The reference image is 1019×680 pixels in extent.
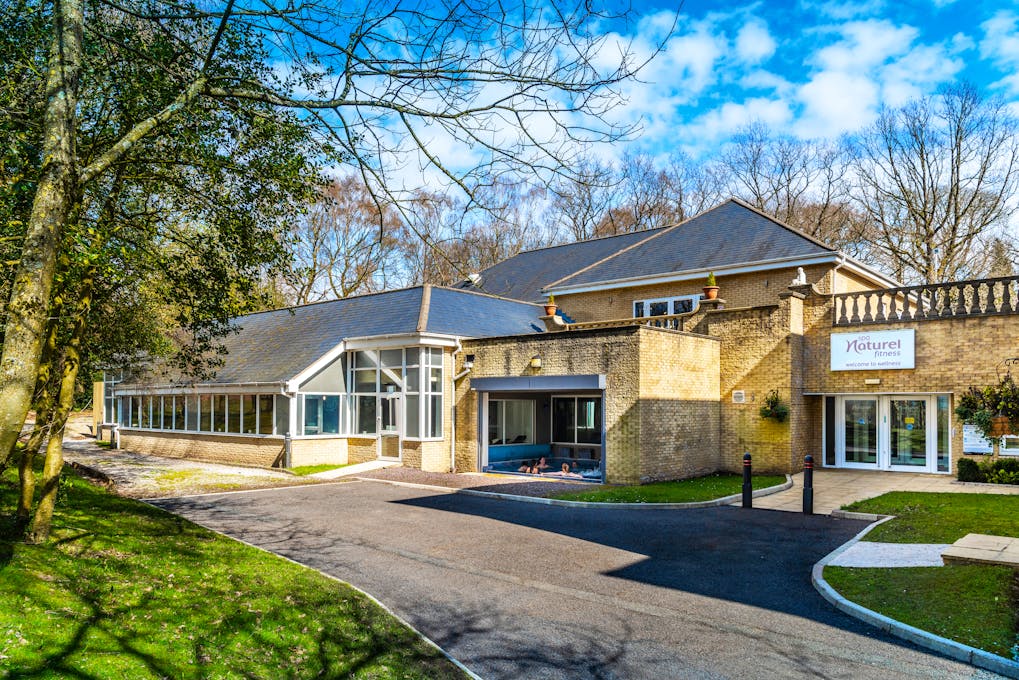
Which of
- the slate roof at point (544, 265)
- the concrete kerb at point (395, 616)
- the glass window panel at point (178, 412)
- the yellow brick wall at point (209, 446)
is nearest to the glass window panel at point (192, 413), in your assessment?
the yellow brick wall at point (209, 446)

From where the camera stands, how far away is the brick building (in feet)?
58.7

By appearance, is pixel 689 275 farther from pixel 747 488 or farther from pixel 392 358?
pixel 747 488

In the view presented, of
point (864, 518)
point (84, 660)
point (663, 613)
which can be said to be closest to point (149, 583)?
point (84, 660)

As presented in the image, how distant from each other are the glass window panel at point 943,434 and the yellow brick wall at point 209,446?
62.2 ft

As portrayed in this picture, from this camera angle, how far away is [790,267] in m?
21.5

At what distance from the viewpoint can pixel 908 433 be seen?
18.8 m

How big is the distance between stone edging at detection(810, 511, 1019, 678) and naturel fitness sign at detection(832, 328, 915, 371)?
11.3 meters

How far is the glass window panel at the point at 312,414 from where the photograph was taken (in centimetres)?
2252

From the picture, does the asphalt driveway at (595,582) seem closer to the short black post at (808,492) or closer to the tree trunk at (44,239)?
the short black post at (808,492)

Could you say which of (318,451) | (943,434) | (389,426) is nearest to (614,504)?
(943,434)

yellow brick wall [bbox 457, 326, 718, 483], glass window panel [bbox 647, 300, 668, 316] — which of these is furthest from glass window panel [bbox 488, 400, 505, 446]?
glass window panel [bbox 647, 300, 668, 316]

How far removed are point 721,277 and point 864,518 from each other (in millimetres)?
11571

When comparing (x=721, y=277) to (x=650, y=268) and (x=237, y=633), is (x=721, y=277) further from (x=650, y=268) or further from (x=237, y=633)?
(x=237, y=633)

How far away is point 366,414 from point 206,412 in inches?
285
